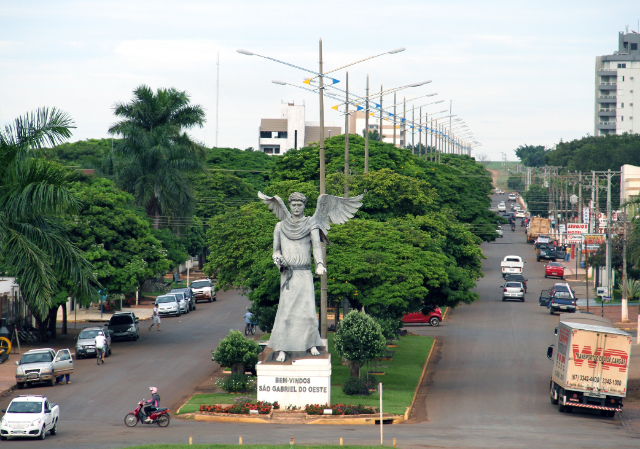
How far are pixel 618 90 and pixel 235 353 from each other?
14227cm

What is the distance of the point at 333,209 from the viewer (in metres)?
25.3

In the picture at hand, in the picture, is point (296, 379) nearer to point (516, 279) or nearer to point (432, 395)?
point (432, 395)

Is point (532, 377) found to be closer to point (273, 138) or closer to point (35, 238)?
point (35, 238)

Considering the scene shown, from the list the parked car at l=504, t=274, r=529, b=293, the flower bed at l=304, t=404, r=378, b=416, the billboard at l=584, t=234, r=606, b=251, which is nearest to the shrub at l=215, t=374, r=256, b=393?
the flower bed at l=304, t=404, r=378, b=416

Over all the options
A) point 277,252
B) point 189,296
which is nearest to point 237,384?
point 277,252

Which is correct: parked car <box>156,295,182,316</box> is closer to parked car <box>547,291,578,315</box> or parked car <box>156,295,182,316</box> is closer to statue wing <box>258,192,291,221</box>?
parked car <box>547,291,578,315</box>

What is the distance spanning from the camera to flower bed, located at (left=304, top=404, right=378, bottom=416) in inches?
979

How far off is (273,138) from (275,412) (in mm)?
132439

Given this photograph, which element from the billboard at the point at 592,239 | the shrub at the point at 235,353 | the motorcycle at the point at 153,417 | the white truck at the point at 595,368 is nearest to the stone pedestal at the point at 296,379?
the motorcycle at the point at 153,417

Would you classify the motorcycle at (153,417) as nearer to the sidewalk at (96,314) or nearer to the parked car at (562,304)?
the sidewalk at (96,314)

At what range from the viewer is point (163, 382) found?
3231 centimetres


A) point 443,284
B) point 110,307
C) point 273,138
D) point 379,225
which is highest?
point 273,138

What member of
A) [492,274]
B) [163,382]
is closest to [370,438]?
[163,382]

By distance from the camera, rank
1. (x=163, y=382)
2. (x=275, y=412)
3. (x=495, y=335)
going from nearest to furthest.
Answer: (x=275, y=412)
(x=163, y=382)
(x=495, y=335)
